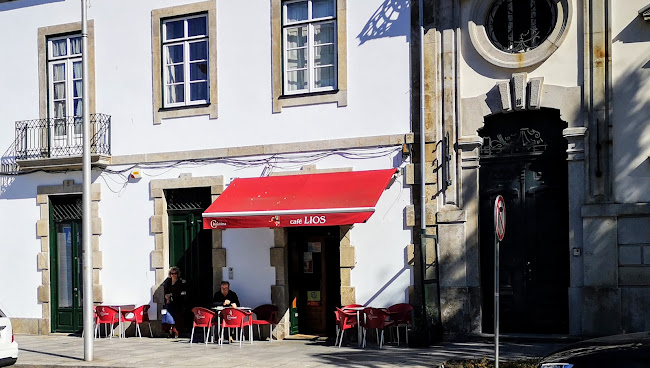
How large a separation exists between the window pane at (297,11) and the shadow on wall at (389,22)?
1.30 m

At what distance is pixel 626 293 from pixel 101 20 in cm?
1135

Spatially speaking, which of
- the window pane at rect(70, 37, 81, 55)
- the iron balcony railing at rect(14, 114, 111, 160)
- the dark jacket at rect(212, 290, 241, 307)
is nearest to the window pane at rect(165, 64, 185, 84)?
the iron balcony railing at rect(14, 114, 111, 160)

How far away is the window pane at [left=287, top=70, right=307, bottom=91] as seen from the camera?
53.4 ft

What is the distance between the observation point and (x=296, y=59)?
53.7 ft

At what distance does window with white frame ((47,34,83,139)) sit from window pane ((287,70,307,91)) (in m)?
4.71

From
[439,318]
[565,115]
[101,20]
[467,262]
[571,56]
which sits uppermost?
[101,20]

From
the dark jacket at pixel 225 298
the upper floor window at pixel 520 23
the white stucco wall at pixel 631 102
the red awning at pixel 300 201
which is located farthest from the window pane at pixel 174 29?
the white stucco wall at pixel 631 102

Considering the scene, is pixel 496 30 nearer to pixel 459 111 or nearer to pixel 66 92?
pixel 459 111

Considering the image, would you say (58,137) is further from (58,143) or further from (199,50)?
(199,50)

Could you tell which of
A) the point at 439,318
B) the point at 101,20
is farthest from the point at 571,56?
the point at 101,20

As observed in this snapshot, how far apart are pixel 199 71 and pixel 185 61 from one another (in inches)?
13.6

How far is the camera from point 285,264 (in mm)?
16250

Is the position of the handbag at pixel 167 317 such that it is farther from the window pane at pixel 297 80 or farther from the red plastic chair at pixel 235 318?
the window pane at pixel 297 80

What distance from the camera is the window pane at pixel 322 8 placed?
1602 centimetres
